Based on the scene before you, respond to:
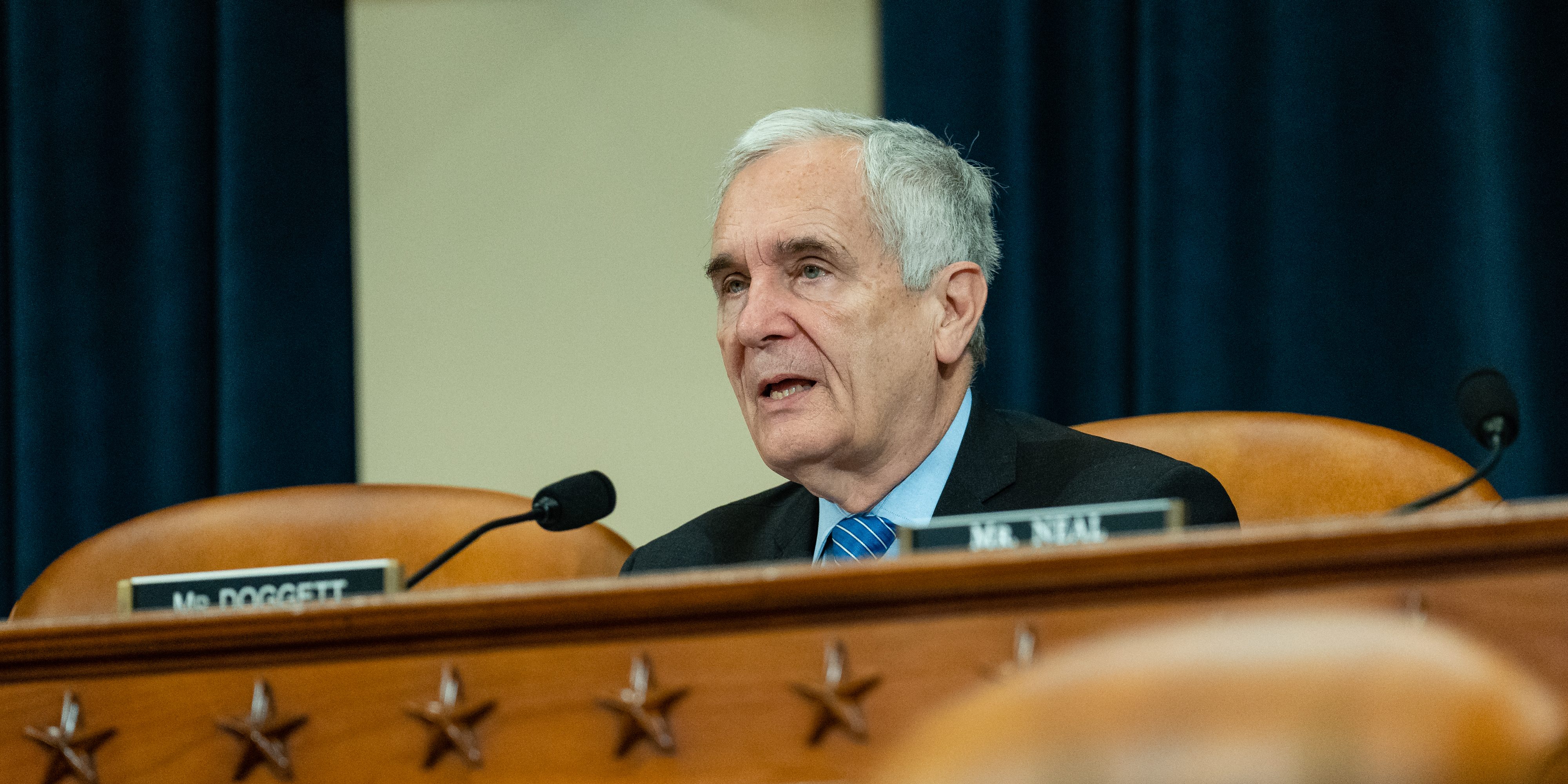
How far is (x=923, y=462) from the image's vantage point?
1700 millimetres

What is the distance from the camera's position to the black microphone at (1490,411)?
1251 millimetres

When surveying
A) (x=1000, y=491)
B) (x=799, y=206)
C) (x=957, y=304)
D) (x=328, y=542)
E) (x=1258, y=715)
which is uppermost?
(x=799, y=206)

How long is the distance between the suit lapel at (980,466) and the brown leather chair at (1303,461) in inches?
6.8

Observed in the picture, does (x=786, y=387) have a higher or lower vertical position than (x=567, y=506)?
higher

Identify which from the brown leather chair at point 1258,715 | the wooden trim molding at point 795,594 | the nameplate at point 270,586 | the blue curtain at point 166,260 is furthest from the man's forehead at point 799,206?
the brown leather chair at point 1258,715

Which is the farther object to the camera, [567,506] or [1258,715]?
[567,506]

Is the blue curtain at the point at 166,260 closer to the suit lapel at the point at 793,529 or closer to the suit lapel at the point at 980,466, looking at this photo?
the suit lapel at the point at 793,529

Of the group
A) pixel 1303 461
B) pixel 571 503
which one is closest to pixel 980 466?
pixel 1303 461

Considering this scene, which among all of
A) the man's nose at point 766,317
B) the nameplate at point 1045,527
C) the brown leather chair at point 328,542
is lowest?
the brown leather chair at point 328,542

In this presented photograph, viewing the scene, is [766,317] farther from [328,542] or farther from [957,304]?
[328,542]

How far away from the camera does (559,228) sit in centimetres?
256

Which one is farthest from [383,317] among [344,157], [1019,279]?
[1019,279]

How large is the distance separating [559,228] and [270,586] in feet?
5.46

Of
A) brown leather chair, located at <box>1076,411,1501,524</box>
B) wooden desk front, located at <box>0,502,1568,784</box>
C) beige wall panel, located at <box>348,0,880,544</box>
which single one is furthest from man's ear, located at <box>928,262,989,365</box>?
wooden desk front, located at <box>0,502,1568,784</box>
